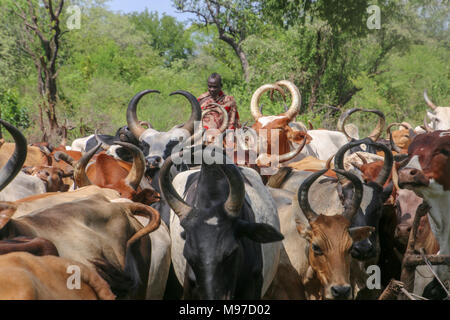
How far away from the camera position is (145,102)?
72.4 ft

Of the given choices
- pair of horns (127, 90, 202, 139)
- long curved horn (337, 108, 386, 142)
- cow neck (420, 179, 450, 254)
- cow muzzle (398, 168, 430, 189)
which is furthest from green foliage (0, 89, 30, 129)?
cow muzzle (398, 168, 430, 189)

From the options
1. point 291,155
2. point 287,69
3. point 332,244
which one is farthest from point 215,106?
point 287,69

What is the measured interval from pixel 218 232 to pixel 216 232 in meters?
0.01

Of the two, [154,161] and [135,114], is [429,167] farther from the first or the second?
[135,114]

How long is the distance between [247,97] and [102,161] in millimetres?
14423

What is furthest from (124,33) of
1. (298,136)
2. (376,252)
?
(376,252)

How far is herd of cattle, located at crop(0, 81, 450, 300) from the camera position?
3506mm

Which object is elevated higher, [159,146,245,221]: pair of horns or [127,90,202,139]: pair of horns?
[127,90,202,139]: pair of horns

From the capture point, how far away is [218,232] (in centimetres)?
400

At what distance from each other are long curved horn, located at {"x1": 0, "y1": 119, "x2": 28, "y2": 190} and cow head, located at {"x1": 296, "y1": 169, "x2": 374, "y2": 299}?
7.55 ft

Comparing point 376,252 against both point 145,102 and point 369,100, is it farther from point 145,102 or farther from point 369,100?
point 369,100

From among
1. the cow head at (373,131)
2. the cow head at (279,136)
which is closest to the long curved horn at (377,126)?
the cow head at (373,131)

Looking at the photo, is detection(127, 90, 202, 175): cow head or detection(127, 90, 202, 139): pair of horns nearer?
detection(127, 90, 202, 175): cow head

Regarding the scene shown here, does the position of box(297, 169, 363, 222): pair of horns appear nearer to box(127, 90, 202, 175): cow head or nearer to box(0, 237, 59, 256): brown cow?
box(0, 237, 59, 256): brown cow
